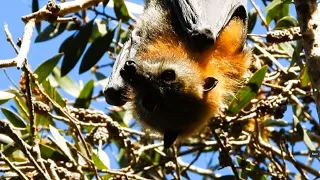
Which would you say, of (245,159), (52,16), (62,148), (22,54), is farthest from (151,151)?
(22,54)

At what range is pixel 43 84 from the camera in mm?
5234

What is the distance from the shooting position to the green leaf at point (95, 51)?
557 centimetres

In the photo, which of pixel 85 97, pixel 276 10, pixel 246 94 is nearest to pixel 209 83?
pixel 246 94

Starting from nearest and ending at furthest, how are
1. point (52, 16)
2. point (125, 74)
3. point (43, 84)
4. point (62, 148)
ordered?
1. point (52, 16)
2. point (125, 74)
3. point (62, 148)
4. point (43, 84)

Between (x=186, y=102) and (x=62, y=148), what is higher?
(x=186, y=102)

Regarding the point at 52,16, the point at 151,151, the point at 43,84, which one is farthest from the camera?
the point at 151,151

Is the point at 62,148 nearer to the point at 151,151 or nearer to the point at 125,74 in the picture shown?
the point at 125,74

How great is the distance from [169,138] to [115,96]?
52 centimetres

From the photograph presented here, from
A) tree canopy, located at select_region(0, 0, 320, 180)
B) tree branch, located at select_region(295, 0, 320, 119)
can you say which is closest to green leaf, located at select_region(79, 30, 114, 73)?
tree canopy, located at select_region(0, 0, 320, 180)

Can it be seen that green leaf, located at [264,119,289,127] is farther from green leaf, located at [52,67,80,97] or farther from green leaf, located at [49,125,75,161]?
green leaf, located at [52,67,80,97]

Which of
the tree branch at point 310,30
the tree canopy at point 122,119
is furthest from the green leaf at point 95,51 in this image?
the tree branch at point 310,30

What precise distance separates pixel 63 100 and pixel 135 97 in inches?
25.7

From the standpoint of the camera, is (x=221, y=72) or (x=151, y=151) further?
(x=151, y=151)

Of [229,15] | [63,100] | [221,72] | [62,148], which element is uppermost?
[229,15]
